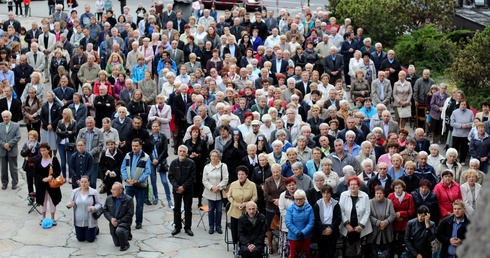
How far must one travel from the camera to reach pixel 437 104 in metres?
19.1

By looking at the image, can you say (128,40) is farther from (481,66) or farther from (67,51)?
(481,66)

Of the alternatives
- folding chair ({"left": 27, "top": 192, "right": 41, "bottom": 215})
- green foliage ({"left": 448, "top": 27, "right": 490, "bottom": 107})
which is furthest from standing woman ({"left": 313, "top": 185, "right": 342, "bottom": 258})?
green foliage ({"left": 448, "top": 27, "right": 490, "bottom": 107})

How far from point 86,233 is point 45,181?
131 cm

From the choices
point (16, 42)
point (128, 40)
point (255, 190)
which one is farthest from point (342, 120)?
point (16, 42)

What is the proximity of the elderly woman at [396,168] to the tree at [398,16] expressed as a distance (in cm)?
1314

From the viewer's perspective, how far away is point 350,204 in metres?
12.4

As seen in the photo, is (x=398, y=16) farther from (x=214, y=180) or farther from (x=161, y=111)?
(x=214, y=180)

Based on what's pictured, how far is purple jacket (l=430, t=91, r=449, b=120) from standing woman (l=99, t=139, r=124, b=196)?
8.06 m

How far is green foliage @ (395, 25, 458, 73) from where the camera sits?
2342cm

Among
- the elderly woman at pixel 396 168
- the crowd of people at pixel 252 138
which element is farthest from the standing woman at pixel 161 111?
the elderly woman at pixel 396 168

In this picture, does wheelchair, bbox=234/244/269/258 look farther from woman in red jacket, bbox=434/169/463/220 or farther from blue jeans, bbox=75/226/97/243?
woman in red jacket, bbox=434/169/463/220

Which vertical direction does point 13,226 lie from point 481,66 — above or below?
below

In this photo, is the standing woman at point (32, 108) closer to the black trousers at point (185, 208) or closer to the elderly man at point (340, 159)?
the black trousers at point (185, 208)

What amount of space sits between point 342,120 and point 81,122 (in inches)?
217
